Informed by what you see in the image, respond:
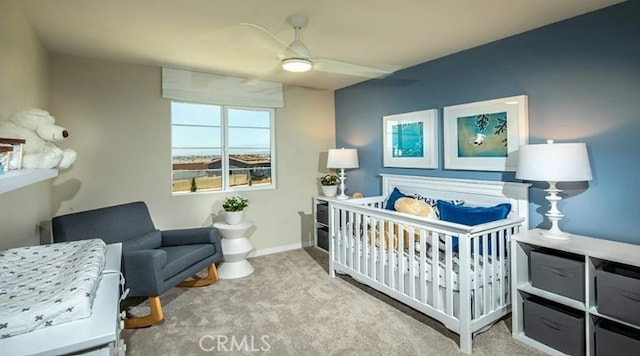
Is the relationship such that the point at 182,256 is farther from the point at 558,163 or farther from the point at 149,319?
the point at 558,163

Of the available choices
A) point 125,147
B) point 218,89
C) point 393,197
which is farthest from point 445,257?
point 125,147

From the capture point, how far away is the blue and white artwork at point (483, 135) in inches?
110

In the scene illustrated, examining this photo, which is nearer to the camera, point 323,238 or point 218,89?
point 218,89

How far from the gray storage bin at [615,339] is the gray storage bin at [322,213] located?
2.84 metres

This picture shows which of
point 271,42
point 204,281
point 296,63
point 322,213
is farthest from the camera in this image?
Result: point 322,213

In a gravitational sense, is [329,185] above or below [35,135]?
below

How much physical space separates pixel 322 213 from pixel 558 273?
107 inches

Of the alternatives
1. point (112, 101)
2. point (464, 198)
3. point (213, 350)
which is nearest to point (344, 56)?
point (464, 198)

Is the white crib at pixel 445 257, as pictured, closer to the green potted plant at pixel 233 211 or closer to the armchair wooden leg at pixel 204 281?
Result: the green potted plant at pixel 233 211

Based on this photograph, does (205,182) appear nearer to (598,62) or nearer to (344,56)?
(344,56)

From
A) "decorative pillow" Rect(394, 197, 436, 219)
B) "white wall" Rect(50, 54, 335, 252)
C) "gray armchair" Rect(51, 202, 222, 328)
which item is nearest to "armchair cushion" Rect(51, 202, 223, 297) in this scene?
"gray armchair" Rect(51, 202, 222, 328)

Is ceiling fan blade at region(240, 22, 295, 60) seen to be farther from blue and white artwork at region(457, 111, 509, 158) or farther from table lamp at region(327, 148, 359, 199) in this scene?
blue and white artwork at region(457, 111, 509, 158)

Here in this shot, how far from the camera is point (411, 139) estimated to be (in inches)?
144

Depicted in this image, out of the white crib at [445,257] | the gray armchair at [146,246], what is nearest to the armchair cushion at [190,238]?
the gray armchair at [146,246]
